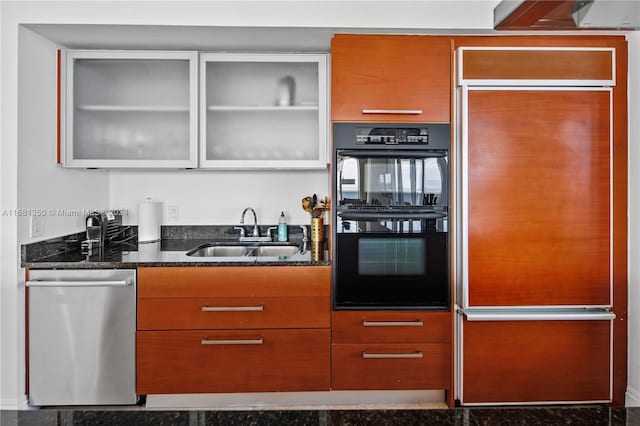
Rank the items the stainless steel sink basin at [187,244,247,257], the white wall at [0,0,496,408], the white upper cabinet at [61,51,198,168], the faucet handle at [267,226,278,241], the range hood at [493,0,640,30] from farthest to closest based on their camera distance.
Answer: the faucet handle at [267,226,278,241] → the stainless steel sink basin at [187,244,247,257] → the white upper cabinet at [61,51,198,168] → the white wall at [0,0,496,408] → the range hood at [493,0,640,30]

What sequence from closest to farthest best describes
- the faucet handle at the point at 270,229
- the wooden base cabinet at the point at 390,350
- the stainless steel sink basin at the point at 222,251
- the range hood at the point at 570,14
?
the range hood at the point at 570,14, the wooden base cabinet at the point at 390,350, the stainless steel sink basin at the point at 222,251, the faucet handle at the point at 270,229

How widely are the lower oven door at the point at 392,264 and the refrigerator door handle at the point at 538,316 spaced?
0.55 feet

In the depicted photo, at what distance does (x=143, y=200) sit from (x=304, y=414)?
2471mm

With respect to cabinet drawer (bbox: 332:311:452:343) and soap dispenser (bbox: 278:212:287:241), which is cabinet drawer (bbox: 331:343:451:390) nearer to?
cabinet drawer (bbox: 332:311:452:343)

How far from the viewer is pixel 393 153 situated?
231 cm

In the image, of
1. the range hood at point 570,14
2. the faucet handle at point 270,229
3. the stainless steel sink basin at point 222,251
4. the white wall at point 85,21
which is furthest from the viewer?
the faucet handle at point 270,229

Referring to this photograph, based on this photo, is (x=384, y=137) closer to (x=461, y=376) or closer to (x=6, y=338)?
(x=461, y=376)

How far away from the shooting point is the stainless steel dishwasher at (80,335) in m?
2.24

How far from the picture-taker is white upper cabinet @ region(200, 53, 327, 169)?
2652mm

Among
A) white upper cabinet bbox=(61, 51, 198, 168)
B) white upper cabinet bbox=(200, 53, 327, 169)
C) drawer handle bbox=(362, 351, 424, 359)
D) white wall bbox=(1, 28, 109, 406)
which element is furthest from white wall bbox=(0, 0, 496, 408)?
drawer handle bbox=(362, 351, 424, 359)

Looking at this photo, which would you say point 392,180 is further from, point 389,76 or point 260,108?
point 260,108

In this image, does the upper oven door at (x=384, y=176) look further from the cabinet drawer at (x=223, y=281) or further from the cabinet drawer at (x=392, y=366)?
the cabinet drawer at (x=392, y=366)

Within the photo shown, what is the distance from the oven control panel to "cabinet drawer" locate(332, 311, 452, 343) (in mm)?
881

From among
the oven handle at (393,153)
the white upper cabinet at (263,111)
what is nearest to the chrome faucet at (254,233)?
the white upper cabinet at (263,111)
